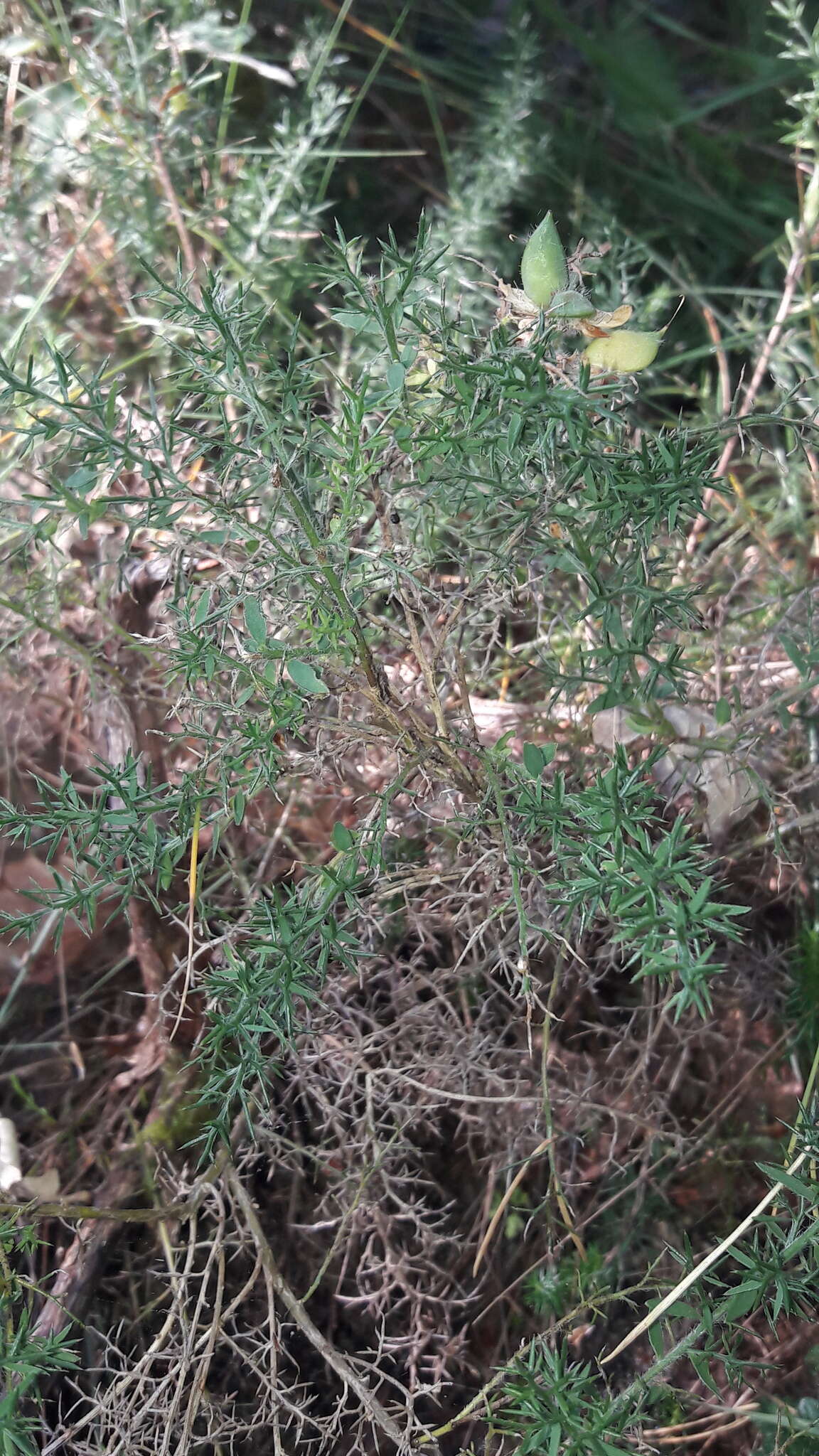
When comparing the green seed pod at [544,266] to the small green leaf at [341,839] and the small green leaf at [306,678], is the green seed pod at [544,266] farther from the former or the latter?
the small green leaf at [341,839]

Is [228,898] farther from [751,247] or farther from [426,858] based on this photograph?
[751,247]

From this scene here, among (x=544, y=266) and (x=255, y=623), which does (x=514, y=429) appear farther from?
(x=255, y=623)

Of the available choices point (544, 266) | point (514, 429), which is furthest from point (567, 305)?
point (514, 429)

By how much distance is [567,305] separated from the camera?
3.51 ft

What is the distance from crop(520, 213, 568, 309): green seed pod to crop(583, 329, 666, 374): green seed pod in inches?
3.5

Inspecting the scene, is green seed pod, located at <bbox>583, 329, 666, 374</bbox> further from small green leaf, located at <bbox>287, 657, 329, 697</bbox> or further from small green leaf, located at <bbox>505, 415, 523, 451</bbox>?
small green leaf, located at <bbox>287, 657, 329, 697</bbox>

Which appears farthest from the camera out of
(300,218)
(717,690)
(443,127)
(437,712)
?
(443,127)

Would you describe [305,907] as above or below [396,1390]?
above

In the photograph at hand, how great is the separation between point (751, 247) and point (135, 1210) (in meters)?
2.36

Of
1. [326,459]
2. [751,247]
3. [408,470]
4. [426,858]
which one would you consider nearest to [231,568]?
[326,459]

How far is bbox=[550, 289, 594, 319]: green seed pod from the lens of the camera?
3.50ft

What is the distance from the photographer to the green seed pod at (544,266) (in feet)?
3.49

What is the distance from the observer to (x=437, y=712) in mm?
1235

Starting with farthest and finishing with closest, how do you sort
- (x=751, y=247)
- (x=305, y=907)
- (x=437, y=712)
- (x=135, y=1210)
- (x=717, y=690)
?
(x=751, y=247), (x=717, y=690), (x=135, y=1210), (x=437, y=712), (x=305, y=907)
